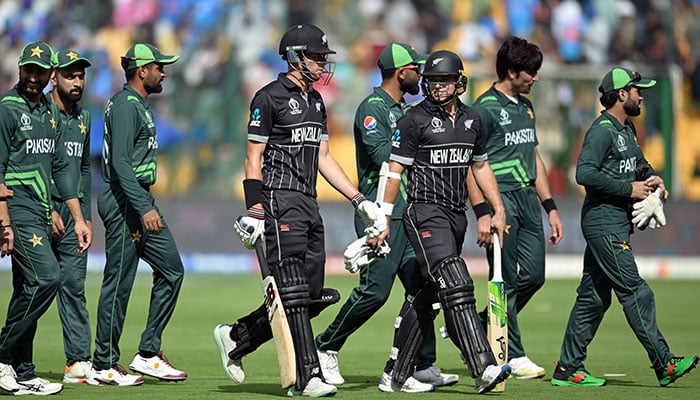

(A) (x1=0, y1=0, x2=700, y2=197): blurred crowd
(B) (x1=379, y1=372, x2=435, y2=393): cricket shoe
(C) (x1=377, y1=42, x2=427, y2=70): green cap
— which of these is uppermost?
(A) (x1=0, y1=0, x2=700, y2=197): blurred crowd

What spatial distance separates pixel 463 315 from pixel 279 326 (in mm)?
1163

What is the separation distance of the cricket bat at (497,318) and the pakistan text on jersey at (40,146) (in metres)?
3.08

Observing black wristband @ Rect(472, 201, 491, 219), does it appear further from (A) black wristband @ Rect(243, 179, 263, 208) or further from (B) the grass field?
(A) black wristband @ Rect(243, 179, 263, 208)

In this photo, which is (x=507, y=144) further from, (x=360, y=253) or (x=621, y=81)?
(x=360, y=253)

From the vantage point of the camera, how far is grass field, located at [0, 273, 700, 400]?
8.13m

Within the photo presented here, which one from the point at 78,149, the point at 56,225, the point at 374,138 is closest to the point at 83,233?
the point at 56,225

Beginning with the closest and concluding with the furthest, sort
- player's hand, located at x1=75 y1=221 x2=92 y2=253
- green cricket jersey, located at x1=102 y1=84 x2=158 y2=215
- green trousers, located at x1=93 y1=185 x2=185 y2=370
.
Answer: player's hand, located at x1=75 y1=221 x2=92 y2=253 < green cricket jersey, located at x1=102 y1=84 x2=158 y2=215 < green trousers, located at x1=93 y1=185 x2=185 y2=370

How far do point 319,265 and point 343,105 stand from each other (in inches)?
569

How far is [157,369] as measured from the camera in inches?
348

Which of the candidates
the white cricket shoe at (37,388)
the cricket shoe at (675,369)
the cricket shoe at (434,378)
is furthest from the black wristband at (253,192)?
the cricket shoe at (675,369)

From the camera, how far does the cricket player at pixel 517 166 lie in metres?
9.52

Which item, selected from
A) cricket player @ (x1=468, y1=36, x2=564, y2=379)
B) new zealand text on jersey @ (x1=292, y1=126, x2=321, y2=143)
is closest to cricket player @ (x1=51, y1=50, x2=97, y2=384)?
new zealand text on jersey @ (x1=292, y1=126, x2=321, y2=143)

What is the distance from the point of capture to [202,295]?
54.6ft

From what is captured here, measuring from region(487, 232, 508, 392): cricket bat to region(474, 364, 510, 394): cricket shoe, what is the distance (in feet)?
1.16
